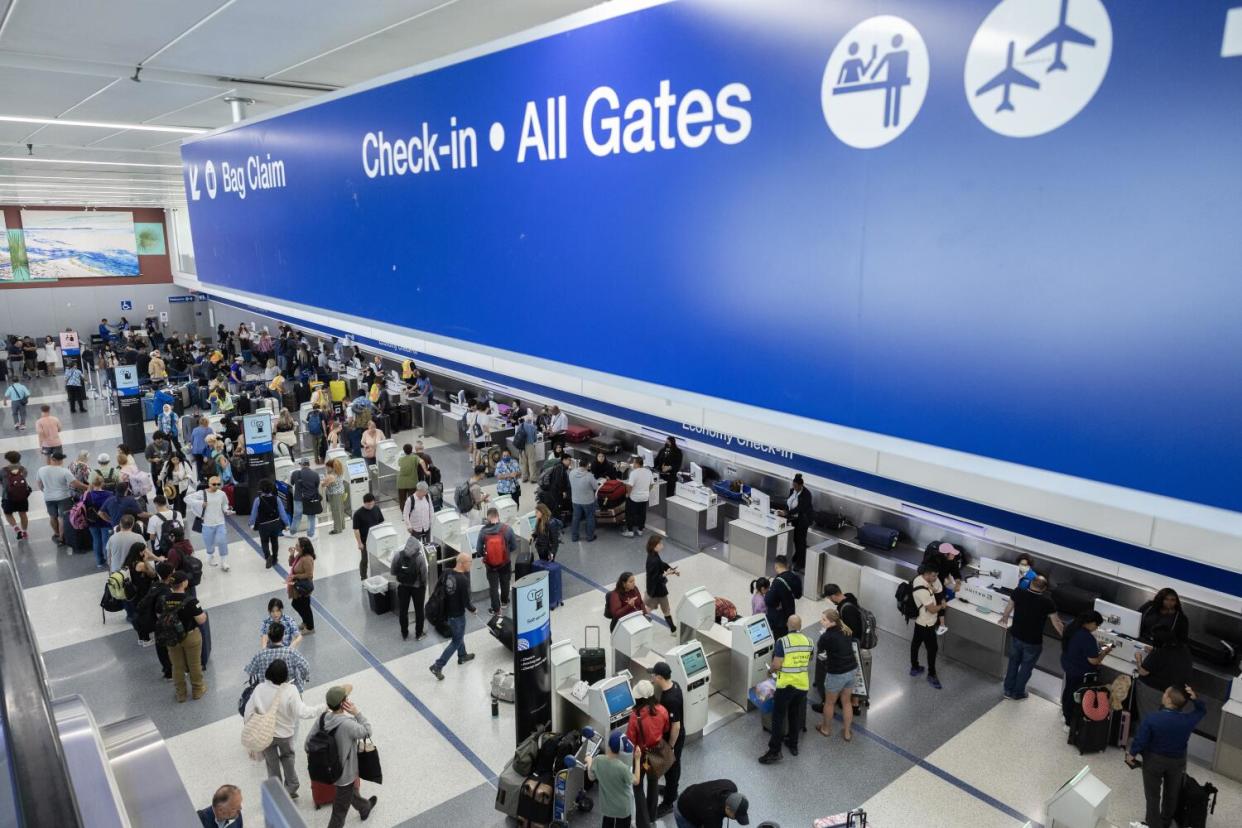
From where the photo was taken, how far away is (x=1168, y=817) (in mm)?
6023

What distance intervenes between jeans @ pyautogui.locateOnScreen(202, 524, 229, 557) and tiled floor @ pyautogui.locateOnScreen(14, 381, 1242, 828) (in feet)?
1.48

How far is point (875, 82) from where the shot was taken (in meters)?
1.15

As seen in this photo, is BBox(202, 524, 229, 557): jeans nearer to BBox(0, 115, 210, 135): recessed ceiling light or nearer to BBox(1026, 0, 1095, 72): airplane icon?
BBox(0, 115, 210, 135): recessed ceiling light

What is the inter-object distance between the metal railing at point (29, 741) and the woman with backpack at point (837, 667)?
6.95m

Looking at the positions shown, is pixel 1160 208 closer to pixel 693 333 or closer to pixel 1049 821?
pixel 693 333

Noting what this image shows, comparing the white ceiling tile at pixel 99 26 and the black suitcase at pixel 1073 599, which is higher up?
the white ceiling tile at pixel 99 26

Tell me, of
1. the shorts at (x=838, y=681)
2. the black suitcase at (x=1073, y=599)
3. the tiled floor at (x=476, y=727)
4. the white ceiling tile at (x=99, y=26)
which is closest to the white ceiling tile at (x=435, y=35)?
the white ceiling tile at (x=99, y=26)

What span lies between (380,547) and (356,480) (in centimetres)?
283

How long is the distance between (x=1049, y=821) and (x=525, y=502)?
9.92 metres

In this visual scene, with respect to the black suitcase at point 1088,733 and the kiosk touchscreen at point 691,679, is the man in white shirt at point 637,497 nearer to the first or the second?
the kiosk touchscreen at point 691,679

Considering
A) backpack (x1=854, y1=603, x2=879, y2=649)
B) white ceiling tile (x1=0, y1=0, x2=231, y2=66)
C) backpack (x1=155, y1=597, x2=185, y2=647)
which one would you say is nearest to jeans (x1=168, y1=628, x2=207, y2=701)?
backpack (x1=155, y1=597, x2=185, y2=647)

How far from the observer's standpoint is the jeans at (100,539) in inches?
423

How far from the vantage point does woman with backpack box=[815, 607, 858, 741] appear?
7.10 metres

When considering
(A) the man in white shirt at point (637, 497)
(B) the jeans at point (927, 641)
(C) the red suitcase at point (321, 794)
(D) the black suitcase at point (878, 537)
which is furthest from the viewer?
(A) the man in white shirt at point (637, 497)
